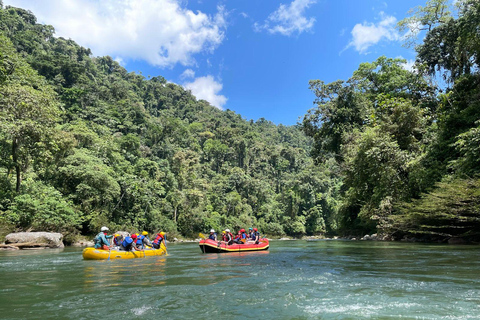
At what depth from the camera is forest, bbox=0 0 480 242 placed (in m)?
17.3

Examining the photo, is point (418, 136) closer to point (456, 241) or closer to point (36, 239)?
point (456, 241)

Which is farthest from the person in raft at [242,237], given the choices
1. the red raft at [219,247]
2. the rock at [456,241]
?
the rock at [456,241]

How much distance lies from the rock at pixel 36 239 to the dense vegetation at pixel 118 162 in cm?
158

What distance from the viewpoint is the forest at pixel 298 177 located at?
1731 centimetres

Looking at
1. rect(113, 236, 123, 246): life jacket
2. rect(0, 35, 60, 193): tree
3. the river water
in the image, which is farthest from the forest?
rect(113, 236, 123, 246): life jacket

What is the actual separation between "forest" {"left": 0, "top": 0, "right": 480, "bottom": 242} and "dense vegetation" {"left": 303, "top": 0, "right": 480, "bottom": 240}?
3.8 inches

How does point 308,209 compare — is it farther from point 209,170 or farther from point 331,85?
point 331,85

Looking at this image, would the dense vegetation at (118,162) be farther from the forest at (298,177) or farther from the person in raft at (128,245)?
the person in raft at (128,245)

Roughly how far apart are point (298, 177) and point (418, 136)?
129ft

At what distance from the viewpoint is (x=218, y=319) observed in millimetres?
4559

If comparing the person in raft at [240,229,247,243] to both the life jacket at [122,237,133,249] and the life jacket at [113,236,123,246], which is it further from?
the life jacket at [113,236,123,246]

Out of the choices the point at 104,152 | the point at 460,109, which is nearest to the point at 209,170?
the point at 104,152

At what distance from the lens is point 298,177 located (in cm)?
6159

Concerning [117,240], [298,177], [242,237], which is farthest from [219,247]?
[298,177]
